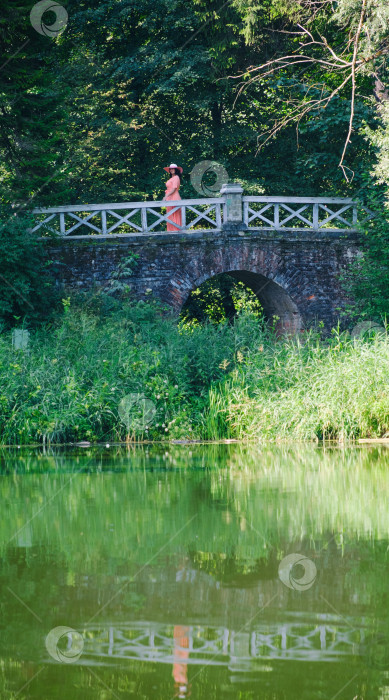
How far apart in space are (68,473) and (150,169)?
17694mm

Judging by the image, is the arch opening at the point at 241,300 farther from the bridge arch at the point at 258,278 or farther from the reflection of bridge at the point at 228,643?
the reflection of bridge at the point at 228,643

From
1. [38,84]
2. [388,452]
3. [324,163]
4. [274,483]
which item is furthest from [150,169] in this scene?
[274,483]

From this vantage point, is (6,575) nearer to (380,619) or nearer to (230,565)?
(230,565)

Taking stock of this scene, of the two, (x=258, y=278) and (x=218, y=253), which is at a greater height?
(x=218, y=253)

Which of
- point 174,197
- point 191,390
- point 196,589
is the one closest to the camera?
point 196,589

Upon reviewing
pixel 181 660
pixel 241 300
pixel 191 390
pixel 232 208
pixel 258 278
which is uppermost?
→ pixel 232 208

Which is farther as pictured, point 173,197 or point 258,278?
point 258,278

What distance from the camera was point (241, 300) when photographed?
24.5 metres

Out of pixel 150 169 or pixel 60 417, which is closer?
pixel 60 417

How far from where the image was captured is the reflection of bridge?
10.6 feet

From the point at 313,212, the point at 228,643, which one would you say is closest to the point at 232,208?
the point at 313,212

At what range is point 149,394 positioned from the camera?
1318 cm

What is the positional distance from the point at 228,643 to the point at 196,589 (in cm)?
76

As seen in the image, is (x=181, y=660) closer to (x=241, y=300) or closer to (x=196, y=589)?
(x=196, y=589)
